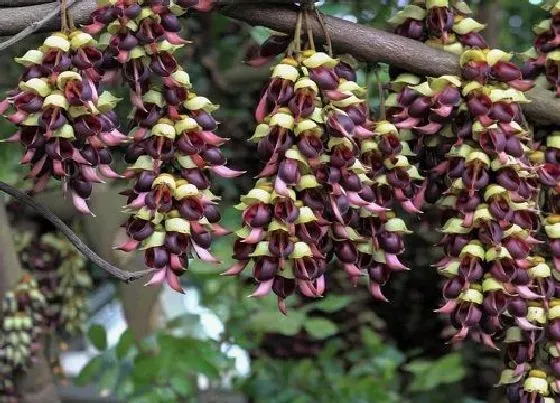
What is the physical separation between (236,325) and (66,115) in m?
1.38

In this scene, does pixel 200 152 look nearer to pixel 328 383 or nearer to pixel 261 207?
pixel 261 207

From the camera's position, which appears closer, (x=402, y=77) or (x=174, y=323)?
(x=402, y=77)

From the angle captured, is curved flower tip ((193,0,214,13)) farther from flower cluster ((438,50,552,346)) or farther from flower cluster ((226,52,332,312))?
flower cluster ((438,50,552,346))

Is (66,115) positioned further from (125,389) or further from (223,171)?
(125,389)

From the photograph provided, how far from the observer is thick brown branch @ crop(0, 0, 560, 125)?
884 millimetres

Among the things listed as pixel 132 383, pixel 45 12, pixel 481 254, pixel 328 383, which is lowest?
pixel 328 383

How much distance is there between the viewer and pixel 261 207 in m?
0.78

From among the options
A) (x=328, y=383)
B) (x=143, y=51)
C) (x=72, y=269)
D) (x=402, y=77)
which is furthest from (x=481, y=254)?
(x=72, y=269)

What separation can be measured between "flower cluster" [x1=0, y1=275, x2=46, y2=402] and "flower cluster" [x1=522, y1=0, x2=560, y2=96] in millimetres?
1242

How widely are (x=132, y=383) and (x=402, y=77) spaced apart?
3.85ft

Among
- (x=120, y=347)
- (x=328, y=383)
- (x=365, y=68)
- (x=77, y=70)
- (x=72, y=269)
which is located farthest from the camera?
(x=72, y=269)

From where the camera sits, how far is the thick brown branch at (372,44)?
88 centimetres

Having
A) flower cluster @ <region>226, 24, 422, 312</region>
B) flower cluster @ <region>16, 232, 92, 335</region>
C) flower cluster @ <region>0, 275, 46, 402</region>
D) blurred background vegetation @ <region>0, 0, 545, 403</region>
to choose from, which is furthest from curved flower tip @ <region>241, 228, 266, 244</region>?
flower cluster @ <region>16, 232, 92, 335</region>

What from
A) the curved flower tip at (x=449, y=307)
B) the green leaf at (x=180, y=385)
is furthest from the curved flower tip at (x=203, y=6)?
the green leaf at (x=180, y=385)
